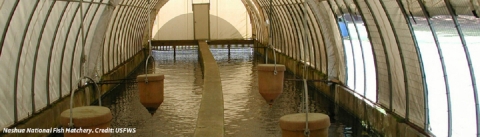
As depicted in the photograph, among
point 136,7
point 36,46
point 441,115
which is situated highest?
point 136,7

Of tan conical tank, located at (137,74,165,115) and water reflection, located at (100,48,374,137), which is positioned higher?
tan conical tank, located at (137,74,165,115)

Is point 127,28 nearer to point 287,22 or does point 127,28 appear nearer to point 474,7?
point 287,22

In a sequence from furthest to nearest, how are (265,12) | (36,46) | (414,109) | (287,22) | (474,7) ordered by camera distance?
(265,12) < (287,22) < (36,46) < (414,109) < (474,7)

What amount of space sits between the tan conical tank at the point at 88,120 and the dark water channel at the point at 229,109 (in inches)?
215

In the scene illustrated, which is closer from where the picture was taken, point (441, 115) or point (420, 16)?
point (420, 16)

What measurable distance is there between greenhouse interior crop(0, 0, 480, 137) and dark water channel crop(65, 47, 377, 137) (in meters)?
0.04

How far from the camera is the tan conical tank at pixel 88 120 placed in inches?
381

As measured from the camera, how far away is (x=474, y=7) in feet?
32.1

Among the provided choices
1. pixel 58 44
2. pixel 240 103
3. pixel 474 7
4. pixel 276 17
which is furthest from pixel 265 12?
pixel 474 7

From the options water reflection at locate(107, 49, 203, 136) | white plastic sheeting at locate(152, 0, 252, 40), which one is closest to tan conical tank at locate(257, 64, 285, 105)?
water reflection at locate(107, 49, 203, 136)

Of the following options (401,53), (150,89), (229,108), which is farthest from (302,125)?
(229,108)

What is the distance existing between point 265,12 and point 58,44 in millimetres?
22385

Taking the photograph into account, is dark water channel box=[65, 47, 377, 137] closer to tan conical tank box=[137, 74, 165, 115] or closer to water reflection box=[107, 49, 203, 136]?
water reflection box=[107, 49, 203, 136]

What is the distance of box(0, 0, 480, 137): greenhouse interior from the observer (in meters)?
12.0
